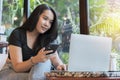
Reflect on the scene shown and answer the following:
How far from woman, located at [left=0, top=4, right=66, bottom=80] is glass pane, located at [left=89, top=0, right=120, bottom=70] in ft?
3.12

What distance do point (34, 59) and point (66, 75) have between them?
440 millimetres

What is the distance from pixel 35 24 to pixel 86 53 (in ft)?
2.20

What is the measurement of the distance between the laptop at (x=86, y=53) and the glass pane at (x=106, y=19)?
1292 mm

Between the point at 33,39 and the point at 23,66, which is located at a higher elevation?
the point at 33,39

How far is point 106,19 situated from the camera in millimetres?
2605

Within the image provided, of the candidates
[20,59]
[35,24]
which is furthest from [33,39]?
[20,59]

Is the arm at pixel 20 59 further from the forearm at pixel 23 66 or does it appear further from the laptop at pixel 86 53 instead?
the laptop at pixel 86 53

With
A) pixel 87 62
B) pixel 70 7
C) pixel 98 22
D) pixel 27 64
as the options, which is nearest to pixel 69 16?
pixel 70 7

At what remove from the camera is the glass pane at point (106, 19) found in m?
2.52

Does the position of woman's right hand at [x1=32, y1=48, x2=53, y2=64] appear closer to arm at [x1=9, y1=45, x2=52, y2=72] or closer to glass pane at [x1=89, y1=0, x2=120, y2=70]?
arm at [x1=9, y1=45, x2=52, y2=72]

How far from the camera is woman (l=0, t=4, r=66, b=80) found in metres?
1.55

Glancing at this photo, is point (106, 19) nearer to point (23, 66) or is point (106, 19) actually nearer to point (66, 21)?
point (66, 21)

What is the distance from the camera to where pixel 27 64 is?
1464 millimetres

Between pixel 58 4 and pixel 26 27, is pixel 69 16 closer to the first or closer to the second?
pixel 58 4
